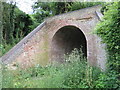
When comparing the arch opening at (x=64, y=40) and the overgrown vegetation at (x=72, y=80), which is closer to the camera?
the overgrown vegetation at (x=72, y=80)

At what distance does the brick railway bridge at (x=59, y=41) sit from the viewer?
15.5 feet

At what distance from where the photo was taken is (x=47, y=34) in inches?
252

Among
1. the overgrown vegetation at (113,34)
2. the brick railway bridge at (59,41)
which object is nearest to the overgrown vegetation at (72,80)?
the overgrown vegetation at (113,34)

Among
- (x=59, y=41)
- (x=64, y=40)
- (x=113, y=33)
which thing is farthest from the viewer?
(x=64, y=40)

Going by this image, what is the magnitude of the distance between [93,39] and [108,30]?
1750mm

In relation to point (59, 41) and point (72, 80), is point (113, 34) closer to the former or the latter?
point (72, 80)

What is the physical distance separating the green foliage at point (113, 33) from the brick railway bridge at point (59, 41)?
103 centimetres

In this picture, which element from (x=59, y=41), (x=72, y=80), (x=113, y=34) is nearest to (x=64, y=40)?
(x=59, y=41)

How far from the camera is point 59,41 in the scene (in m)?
6.64

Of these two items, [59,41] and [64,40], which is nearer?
[59,41]

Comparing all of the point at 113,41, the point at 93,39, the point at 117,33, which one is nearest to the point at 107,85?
the point at 113,41

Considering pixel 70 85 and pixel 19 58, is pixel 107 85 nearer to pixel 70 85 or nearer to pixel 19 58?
pixel 70 85

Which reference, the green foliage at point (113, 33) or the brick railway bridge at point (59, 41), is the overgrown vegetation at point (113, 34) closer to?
the green foliage at point (113, 33)

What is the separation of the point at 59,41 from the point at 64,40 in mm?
370
